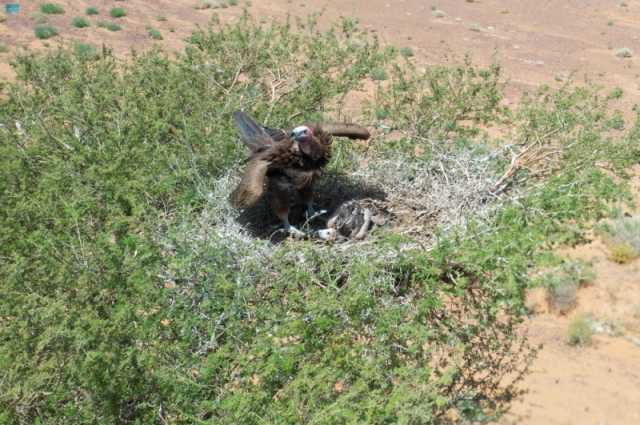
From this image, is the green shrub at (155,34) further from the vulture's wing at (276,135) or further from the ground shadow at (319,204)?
the vulture's wing at (276,135)

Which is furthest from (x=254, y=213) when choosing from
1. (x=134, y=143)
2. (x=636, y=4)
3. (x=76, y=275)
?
(x=636, y=4)

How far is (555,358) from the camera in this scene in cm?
988

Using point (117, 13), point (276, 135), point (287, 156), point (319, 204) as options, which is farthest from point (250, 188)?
point (117, 13)

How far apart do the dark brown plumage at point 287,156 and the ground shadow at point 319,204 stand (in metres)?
0.16

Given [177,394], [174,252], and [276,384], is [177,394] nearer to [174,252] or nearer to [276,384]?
[276,384]

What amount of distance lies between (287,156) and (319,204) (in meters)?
0.96

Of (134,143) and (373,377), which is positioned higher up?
(134,143)

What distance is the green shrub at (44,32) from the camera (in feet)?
75.2

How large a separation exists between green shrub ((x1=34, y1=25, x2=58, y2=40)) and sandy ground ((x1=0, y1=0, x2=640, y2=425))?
25cm

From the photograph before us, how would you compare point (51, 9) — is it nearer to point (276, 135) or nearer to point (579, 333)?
point (579, 333)

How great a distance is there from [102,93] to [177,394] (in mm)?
3878

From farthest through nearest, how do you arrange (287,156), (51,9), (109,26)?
1. (51,9)
2. (109,26)
3. (287,156)

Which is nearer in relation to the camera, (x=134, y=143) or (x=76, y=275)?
(x=76, y=275)

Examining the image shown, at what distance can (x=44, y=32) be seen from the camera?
22969 millimetres
